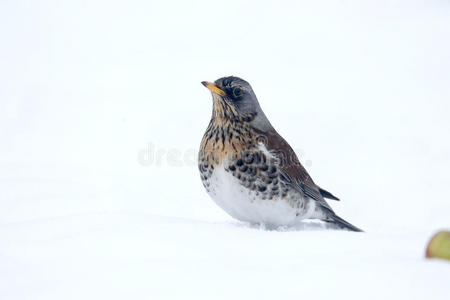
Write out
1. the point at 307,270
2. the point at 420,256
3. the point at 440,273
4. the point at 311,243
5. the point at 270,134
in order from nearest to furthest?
1. the point at 440,273
2. the point at 307,270
3. the point at 420,256
4. the point at 311,243
5. the point at 270,134

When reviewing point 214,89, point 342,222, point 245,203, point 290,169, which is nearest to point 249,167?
point 245,203

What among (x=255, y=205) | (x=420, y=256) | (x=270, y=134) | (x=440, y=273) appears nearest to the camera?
(x=440, y=273)

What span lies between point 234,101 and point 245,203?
3.19 feet

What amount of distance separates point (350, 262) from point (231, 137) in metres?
2.12

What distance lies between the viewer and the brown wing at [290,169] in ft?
18.5

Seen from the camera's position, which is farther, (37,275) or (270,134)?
(270,134)

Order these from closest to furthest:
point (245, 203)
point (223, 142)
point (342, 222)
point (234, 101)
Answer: point (245, 203) < point (223, 142) < point (234, 101) < point (342, 222)

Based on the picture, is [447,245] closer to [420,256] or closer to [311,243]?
[420,256]

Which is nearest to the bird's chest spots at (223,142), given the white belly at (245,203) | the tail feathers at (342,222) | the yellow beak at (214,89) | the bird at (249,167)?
the bird at (249,167)

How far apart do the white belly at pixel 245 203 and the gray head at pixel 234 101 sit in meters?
0.59

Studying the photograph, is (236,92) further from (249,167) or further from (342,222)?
(342,222)

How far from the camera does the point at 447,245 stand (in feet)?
11.4

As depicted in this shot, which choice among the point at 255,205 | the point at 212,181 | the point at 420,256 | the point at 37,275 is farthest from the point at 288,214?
the point at 37,275

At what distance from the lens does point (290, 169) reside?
5.77 m
